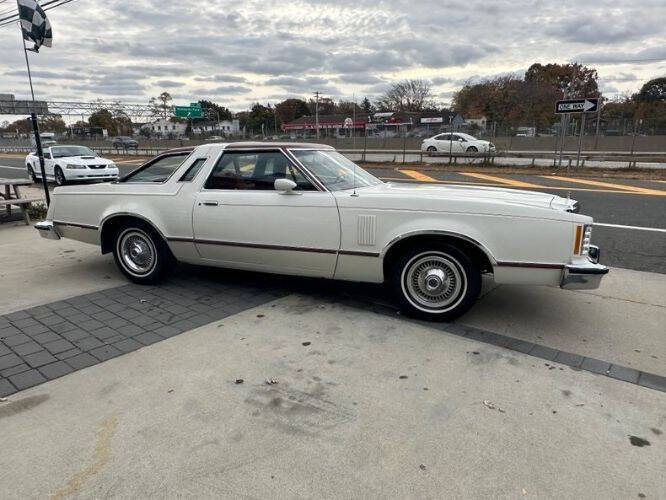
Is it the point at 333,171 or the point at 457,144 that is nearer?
the point at 333,171

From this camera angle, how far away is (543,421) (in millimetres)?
2637

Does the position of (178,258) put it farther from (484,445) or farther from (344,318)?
(484,445)

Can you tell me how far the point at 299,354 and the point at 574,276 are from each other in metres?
2.09

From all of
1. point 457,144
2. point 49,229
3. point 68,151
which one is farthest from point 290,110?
point 49,229

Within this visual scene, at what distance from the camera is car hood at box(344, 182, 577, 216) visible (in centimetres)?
363

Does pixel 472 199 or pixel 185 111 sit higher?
pixel 185 111

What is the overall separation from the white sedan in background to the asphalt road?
9.39m

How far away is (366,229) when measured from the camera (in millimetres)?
3963

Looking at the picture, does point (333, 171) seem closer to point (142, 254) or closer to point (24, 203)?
point (142, 254)

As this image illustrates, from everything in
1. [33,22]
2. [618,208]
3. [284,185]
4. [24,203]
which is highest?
[33,22]

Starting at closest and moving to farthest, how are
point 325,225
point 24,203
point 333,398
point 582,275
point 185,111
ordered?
1. point 333,398
2. point 582,275
3. point 325,225
4. point 24,203
5. point 185,111

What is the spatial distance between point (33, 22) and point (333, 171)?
650 centimetres

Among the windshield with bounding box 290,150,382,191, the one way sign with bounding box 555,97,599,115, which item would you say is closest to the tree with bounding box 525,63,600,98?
the one way sign with bounding box 555,97,599,115

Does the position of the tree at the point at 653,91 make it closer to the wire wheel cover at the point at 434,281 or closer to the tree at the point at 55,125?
the wire wheel cover at the point at 434,281
